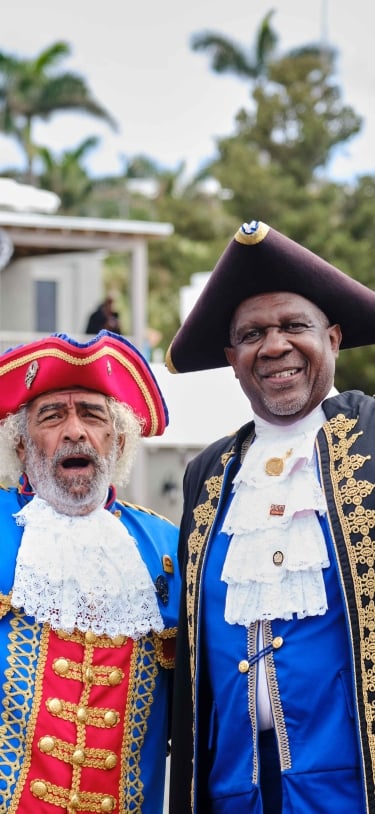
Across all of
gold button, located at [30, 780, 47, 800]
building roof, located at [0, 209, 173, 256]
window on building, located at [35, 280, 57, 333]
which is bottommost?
gold button, located at [30, 780, 47, 800]

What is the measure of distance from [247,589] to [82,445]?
2.57ft

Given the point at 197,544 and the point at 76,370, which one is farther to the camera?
the point at 76,370

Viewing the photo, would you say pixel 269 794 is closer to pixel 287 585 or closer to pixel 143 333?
pixel 287 585

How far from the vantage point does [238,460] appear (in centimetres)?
329

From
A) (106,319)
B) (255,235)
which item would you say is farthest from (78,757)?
(106,319)

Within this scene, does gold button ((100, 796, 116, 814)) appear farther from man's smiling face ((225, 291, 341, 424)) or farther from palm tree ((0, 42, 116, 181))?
palm tree ((0, 42, 116, 181))

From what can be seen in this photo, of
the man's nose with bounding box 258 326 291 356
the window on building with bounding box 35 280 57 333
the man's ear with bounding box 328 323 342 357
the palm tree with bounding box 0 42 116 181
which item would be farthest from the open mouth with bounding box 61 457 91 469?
the palm tree with bounding box 0 42 116 181

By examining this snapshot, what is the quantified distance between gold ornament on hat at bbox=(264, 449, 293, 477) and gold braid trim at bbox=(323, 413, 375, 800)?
136 mm

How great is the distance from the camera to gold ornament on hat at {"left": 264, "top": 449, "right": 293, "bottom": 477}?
3.10m

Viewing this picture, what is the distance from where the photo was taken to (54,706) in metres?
3.24

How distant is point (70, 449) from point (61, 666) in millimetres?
657

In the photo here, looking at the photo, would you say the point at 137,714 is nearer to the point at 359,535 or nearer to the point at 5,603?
the point at 5,603

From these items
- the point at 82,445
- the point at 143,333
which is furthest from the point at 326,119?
the point at 82,445

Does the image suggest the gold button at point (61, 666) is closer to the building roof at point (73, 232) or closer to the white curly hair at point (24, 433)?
the white curly hair at point (24, 433)
